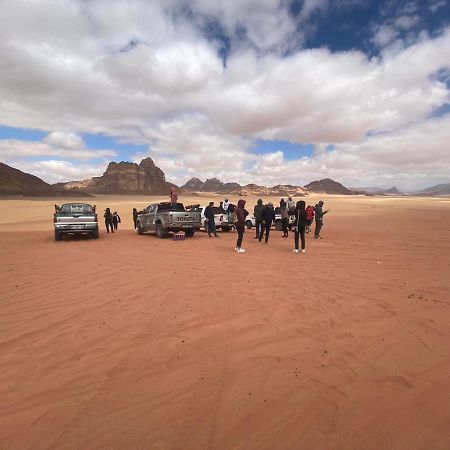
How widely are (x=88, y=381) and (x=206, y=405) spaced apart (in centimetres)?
135

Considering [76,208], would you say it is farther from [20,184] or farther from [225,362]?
[20,184]

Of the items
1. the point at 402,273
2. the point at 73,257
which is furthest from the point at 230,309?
the point at 73,257

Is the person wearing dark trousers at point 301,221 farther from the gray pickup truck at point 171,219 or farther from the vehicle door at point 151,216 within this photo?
the vehicle door at point 151,216

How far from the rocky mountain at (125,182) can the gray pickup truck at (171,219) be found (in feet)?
549

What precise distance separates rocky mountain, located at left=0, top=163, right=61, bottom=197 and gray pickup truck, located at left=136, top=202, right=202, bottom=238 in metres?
118

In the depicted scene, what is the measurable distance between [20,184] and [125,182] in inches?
2495

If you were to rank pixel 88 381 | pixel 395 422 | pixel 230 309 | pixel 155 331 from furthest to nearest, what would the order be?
pixel 230 309
pixel 155 331
pixel 88 381
pixel 395 422

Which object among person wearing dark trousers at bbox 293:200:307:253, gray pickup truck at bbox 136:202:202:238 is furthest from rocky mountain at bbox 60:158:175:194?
person wearing dark trousers at bbox 293:200:307:253

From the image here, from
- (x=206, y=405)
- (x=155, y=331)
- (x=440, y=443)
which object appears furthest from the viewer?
(x=155, y=331)

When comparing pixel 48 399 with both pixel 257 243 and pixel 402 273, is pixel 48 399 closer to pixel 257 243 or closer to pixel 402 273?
pixel 402 273

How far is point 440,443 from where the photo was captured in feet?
8.73

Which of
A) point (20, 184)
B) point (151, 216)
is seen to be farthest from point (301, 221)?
point (20, 184)

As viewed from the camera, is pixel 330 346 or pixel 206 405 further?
pixel 330 346

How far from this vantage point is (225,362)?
3920 mm
